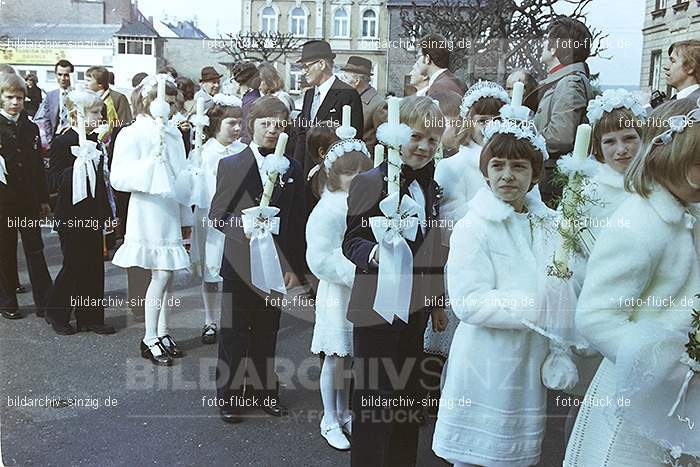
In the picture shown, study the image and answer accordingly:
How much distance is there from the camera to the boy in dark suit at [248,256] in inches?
131

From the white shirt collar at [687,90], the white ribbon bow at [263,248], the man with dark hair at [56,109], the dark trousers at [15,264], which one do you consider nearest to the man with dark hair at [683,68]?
the white shirt collar at [687,90]

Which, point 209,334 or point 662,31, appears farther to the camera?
point 209,334

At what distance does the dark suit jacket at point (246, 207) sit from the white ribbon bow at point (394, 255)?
2.57 ft

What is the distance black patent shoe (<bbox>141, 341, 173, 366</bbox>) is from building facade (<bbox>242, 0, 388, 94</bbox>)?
1907mm

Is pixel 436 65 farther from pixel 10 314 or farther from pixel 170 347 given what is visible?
pixel 10 314

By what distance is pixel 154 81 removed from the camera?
381cm

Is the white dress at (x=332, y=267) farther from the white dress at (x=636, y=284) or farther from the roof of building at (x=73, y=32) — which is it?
the roof of building at (x=73, y=32)

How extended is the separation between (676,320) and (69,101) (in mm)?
3465

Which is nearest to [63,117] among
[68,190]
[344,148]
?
[68,190]

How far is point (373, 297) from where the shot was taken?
2.76 metres

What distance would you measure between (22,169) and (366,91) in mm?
2421

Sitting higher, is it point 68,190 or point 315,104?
point 315,104

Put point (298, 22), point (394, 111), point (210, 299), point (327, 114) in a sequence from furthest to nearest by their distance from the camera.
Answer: point (210, 299), point (327, 114), point (298, 22), point (394, 111)

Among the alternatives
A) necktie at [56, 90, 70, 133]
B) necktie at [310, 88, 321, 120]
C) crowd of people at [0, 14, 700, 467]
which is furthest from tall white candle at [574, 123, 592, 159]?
necktie at [56, 90, 70, 133]
